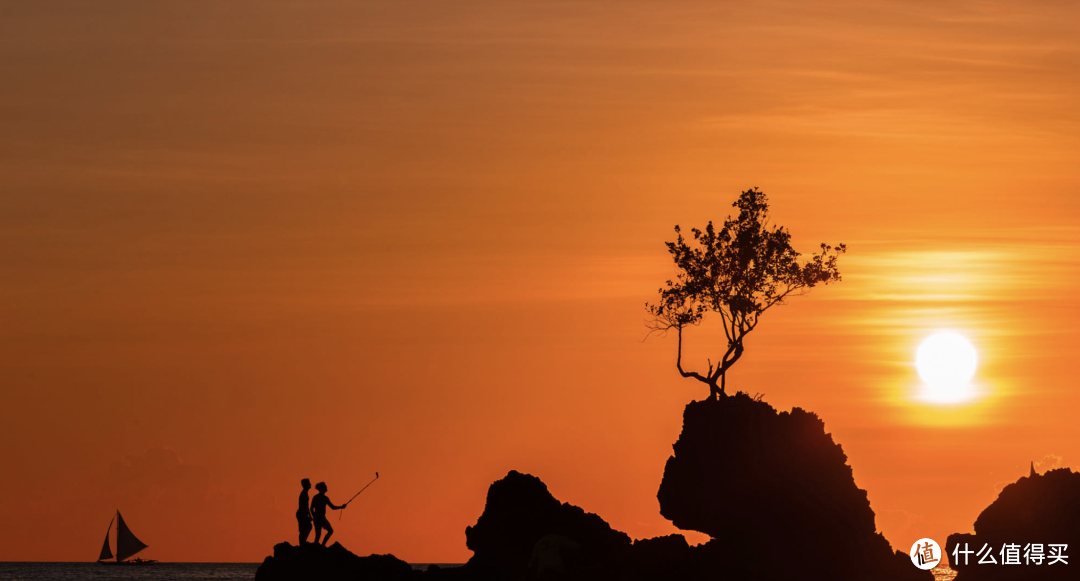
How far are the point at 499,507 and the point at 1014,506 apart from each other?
23060mm

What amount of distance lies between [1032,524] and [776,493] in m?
10.9

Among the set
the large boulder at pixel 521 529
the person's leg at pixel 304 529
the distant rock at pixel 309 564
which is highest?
the large boulder at pixel 521 529

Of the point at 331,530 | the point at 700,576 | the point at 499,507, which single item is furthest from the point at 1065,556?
the point at 331,530

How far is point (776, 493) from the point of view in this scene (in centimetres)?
6988

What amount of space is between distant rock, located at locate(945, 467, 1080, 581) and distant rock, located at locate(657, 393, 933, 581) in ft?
16.9

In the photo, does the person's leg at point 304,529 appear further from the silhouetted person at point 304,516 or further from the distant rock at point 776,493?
the distant rock at point 776,493

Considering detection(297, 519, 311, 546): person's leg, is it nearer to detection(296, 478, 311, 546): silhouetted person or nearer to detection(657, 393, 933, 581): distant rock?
detection(296, 478, 311, 546): silhouetted person

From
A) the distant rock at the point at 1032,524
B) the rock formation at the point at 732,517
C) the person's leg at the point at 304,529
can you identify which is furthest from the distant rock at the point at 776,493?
the person's leg at the point at 304,529

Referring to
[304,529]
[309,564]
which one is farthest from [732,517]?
[304,529]

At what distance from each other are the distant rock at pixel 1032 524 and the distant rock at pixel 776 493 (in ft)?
16.9

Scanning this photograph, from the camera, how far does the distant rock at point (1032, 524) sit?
2606 inches

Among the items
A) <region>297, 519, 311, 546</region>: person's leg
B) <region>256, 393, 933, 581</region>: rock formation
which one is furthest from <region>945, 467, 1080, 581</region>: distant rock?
<region>297, 519, 311, 546</region>: person's leg

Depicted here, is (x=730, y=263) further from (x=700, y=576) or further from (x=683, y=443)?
(x=700, y=576)

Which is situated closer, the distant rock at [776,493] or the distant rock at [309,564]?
the distant rock at [309,564]
